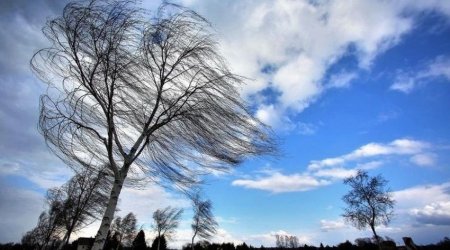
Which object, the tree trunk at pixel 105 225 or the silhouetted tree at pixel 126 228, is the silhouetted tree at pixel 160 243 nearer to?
the silhouetted tree at pixel 126 228

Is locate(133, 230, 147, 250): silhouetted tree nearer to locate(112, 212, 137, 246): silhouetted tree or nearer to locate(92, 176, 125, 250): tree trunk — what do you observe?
locate(112, 212, 137, 246): silhouetted tree

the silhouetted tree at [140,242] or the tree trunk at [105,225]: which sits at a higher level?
the silhouetted tree at [140,242]

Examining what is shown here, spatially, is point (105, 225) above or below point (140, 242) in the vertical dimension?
below

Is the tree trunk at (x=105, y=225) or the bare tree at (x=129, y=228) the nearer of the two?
the tree trunk at (x=105, y=225)

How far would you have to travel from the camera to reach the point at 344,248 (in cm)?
5259

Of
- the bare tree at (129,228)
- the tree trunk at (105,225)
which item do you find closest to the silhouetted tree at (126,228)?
the bare tree at (129,228)

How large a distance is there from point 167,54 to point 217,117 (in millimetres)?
2018

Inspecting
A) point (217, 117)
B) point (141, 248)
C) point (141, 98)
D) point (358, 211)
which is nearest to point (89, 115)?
point (141, 98)

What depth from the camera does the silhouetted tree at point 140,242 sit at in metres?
67.2

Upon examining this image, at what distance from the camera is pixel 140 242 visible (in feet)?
224

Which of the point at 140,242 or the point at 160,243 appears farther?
the point at 140,242

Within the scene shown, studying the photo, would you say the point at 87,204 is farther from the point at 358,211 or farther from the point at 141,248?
the point at 141,248

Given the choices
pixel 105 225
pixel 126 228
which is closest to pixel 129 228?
pixel 126 228

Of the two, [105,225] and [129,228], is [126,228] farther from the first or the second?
[105,225]
